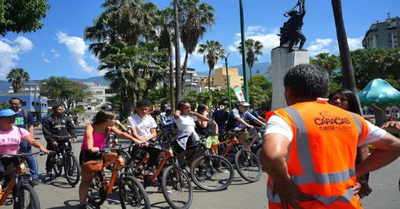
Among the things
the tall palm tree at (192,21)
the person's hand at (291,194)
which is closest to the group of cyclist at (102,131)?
the person's hand at (291,194)

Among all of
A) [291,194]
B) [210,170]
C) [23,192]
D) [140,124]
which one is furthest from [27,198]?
[291,194]

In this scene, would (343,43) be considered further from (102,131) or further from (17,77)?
(17,77)

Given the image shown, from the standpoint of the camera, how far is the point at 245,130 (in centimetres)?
762

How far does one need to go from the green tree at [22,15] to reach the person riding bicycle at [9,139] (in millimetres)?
7553

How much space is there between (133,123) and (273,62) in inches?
401

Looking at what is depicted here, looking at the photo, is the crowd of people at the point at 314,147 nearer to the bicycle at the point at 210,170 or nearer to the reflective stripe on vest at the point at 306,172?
the reflective stripe on vest at the point at 306,172

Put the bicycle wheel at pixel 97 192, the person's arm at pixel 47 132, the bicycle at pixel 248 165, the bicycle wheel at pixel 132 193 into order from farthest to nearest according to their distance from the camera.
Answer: the person's arm at pixel 47 132 → the bicycle at pixel 248 165 → the bicycle wheel at pixel 97 192 → the bicycle wheel at pixel 132 193

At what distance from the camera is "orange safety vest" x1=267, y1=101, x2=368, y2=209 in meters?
1.67

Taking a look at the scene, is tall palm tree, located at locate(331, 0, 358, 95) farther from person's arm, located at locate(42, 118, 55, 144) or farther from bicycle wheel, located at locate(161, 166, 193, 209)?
person's arm, located at locate(42, 118, 55, 144)

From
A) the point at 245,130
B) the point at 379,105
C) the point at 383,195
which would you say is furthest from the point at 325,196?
the point at 379,105

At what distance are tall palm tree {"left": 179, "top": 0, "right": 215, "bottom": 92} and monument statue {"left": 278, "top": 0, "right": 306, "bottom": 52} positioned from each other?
13.7 metres

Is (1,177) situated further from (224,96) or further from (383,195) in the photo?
(224,96)

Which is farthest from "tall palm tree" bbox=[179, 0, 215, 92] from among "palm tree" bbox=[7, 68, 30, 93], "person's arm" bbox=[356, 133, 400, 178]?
"palm tree" bbox=[7, 68, 30, 93]

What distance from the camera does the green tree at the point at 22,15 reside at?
1065 centimetres
